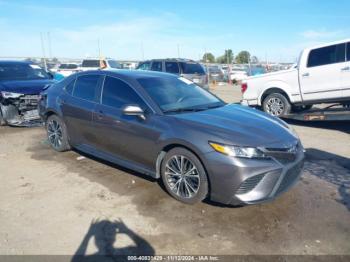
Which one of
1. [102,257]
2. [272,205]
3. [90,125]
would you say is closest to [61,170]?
[90,125]

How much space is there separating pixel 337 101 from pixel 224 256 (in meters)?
6.50

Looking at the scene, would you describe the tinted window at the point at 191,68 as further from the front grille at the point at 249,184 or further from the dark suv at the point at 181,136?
the front grille at the point at 249,184

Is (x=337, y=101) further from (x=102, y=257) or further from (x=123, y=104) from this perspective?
(x=102, y=257)

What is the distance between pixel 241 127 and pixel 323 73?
524 cm

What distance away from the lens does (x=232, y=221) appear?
3953 millimetres

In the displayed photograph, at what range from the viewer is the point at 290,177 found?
4.16 m

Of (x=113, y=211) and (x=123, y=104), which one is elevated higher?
(x=123, y=104)

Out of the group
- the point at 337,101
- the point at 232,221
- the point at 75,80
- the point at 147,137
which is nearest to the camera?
the point at 232,221

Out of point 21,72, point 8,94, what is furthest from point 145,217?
point 21,72

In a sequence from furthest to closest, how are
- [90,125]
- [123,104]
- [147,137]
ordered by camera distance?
1. [90,125]
2. [123,104]
3. [147,137]

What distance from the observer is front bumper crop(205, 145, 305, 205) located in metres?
3.80

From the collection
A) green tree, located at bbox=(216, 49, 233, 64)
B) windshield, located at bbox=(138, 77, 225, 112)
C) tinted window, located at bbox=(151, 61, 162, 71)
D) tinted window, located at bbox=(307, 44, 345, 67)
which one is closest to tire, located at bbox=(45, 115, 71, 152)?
windshield, located at bbox=(138, 77, 225, 112)

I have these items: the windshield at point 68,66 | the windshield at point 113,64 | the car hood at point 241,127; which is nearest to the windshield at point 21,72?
the car hood at point 241,127

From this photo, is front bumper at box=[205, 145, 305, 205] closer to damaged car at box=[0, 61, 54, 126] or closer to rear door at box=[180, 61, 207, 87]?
damaged car at box=[0, 61, 54, 126]
